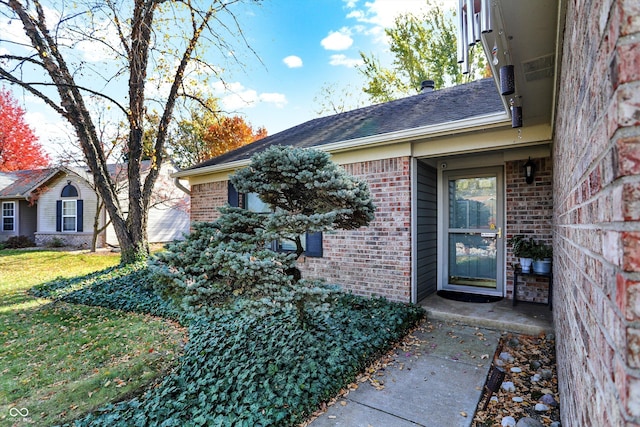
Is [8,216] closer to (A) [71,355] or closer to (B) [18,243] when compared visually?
(B) [18,243]

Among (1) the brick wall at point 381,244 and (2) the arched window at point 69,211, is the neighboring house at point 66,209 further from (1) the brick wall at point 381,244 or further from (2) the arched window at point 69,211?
(1) the brick wall at point 381,244

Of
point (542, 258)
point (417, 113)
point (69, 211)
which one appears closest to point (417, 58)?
point (417, 113)

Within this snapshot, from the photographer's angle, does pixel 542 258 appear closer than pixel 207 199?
Yes

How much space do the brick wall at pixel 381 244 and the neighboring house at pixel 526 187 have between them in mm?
17

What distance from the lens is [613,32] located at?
62 cm

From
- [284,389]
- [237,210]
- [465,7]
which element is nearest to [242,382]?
[284,389]

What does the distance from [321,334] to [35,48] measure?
8.48 metres

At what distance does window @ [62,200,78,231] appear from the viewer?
1566cm

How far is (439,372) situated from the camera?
326cm

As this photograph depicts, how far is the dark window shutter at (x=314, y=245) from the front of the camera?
6.08 m

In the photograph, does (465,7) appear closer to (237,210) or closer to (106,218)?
(237,210)

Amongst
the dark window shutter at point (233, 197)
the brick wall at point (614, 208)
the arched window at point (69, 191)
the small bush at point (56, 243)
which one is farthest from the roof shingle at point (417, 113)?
the small bush at point (56, 243)

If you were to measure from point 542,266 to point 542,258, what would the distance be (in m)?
0.14

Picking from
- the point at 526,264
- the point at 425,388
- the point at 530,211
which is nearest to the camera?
the point at 425,388
